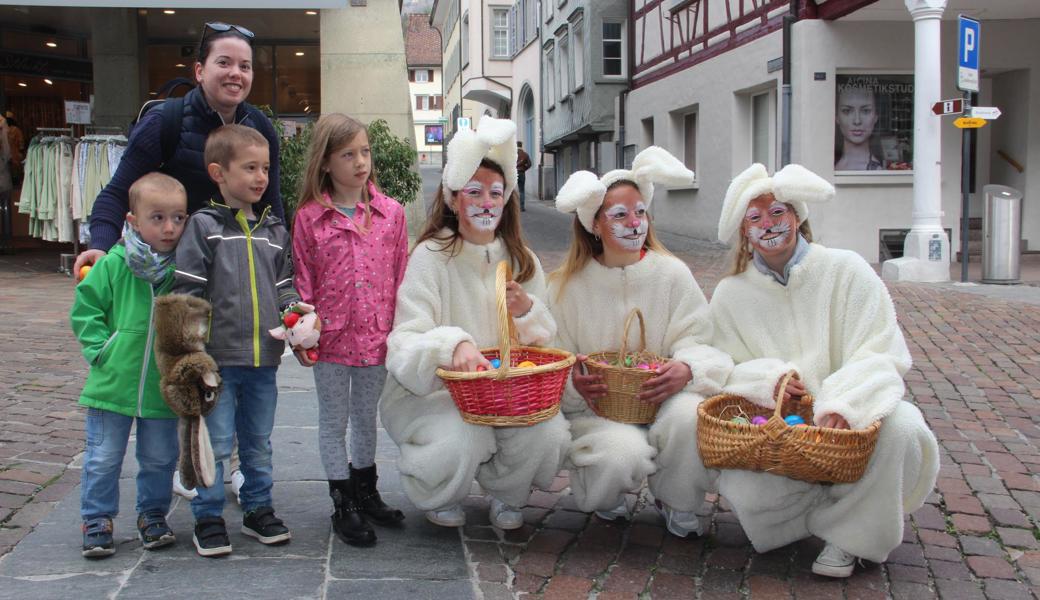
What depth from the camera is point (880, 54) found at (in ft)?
44.3

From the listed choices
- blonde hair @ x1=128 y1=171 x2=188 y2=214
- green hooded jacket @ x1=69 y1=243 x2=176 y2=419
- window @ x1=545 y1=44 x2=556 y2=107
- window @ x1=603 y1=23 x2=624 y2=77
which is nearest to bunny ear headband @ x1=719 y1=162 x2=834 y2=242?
blonde hair @ x1=128 y1=171 x2=188 y2=214

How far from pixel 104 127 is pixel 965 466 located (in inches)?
515

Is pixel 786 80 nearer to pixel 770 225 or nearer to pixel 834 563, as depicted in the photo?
pixel 770 225

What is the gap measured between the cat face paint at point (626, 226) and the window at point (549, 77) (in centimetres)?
2674

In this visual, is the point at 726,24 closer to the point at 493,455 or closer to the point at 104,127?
the point at 104,127

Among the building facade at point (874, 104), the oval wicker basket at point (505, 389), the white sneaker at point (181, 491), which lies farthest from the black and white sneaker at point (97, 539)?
the building facade at point (874, 104)

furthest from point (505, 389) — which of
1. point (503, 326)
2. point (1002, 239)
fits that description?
point (1002, 239)

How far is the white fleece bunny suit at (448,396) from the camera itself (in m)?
3.50

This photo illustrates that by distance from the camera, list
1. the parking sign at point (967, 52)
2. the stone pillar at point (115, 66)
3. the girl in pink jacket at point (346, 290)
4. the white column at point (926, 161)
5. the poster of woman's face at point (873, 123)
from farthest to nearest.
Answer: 1. the stone pillar at point (115, 66)
2. the poster of woman's face at point (873, 123)
3. the white column at point (926, 161)
4. the parking sign at point (967, 52)
5. the girl in pink jacket at point (346, 290)

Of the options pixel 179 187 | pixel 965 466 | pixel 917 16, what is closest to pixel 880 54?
pixel 917 16

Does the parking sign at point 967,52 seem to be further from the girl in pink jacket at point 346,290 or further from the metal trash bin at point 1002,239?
the girl in pink jacket at point 346,290

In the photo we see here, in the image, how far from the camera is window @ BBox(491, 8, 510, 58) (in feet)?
126

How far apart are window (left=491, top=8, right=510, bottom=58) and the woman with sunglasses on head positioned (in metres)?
35.7

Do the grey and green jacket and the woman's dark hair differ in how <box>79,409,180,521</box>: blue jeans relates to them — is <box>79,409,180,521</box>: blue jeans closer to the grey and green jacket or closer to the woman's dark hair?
the grey and green jacket
